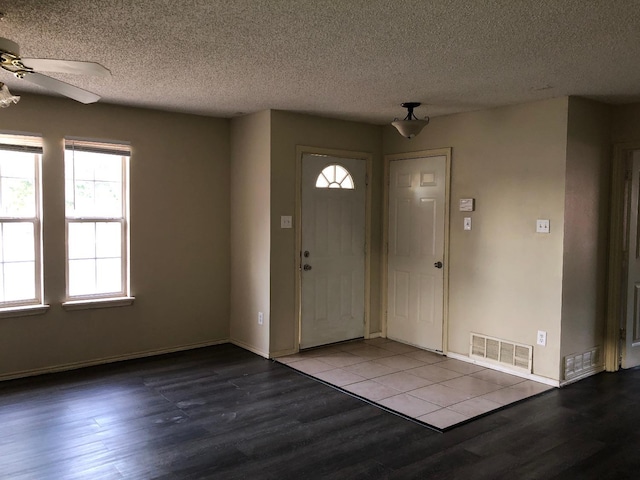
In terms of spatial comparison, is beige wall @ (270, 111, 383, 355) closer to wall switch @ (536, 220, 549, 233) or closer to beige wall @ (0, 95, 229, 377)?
beige wall @ (0, 95, 229, 377)

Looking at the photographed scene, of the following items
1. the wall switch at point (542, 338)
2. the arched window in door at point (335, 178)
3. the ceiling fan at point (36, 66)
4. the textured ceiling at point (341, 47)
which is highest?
the textured ceiling at point (341, 47)

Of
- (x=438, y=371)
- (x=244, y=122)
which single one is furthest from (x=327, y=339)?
(x=244, y=122)

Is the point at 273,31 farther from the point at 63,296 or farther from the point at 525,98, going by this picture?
the point at 63,296

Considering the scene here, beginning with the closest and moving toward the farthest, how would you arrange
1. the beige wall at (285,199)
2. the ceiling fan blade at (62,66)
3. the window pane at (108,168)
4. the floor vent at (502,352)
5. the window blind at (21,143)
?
the ceiling fan blade at (62,66)
the window blind at (21,143)
the floor vent at (502,352)
the window pane at (108,168)
the beige wall at (285,199)

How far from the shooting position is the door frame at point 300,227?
5031mm

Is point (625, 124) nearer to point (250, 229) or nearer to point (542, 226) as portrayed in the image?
point (542, 226)

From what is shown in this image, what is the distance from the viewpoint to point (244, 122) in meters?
5.18

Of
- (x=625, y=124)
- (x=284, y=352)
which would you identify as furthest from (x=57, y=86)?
(x=625, y=124)

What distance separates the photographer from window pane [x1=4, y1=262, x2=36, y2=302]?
4285 millimetres

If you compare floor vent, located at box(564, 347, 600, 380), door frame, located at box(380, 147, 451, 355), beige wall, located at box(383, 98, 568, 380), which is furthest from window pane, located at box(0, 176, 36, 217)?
floor vent, located at box(564, 347, 600, 380)

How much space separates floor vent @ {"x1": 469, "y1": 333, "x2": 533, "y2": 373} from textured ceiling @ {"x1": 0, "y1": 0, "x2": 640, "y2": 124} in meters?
2.06

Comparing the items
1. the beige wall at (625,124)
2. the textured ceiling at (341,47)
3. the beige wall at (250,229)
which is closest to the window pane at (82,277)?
the beige wall at (250,229)

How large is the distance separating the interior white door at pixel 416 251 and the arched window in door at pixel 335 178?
1.63 feet

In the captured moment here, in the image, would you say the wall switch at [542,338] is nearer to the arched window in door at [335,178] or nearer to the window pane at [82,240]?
the arched window in door at [335,178]
